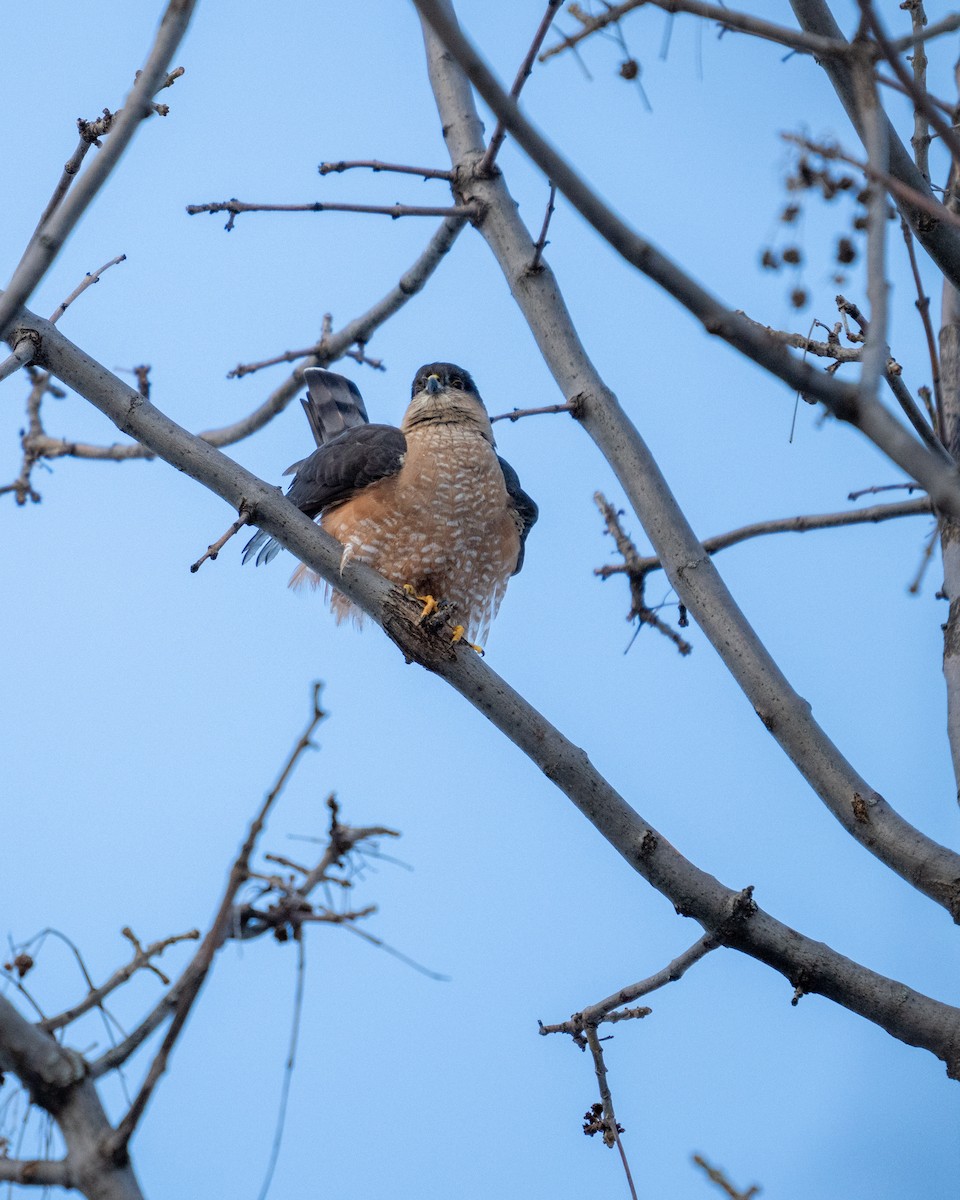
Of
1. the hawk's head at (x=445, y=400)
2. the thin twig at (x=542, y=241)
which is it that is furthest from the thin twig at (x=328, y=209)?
the hawk's head at (x=445, y=400)

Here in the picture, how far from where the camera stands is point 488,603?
6.14 metres

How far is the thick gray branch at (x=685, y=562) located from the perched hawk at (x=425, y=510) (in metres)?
1.37

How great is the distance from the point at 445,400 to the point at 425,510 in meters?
1.08

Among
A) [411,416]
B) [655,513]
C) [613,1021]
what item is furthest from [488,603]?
[613,1021]

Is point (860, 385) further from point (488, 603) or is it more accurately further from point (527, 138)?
point (488, 603)

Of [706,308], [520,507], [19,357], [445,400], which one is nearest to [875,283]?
[706,308]

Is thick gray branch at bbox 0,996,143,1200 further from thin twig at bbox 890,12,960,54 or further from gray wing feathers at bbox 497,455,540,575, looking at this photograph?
gray wing feathers at bbox 497,455,540,575

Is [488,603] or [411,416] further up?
[411,416]

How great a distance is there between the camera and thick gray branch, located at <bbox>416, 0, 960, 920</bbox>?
Answer: 141 inches

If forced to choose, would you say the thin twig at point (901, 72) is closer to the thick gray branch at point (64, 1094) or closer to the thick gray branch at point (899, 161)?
the thick gray branch at point (899, 161)

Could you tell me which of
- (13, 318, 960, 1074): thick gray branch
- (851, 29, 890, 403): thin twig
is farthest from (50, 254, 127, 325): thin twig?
(851, 29, 890, 403): thin twig

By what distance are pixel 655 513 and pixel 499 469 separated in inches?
85.0

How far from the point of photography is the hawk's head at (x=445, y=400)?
654 centimetres

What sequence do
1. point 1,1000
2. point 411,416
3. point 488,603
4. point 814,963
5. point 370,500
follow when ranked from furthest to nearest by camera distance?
point 411,416
point 488,603
point 370,500
point 814,963
point 1,1000
